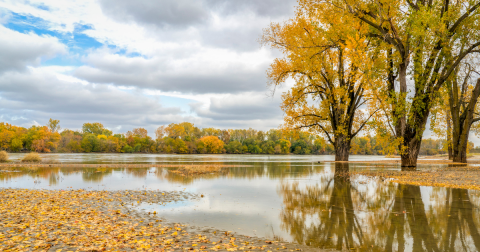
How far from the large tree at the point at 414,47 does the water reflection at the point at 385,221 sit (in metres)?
11.2

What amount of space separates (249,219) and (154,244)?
314 cm

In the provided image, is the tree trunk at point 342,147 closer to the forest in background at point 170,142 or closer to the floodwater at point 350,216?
the floodwater at point 350,216

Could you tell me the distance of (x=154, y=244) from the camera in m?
6.07

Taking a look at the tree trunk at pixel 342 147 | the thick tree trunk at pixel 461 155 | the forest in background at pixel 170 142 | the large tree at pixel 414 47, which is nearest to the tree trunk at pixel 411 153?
the large tree at pixel 414 47

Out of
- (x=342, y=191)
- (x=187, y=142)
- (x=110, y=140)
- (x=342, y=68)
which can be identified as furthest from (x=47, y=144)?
(x=342, y=191)

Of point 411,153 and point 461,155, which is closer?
point 411,153

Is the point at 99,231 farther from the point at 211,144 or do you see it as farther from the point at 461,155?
the point at 211,144

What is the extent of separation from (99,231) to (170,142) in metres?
121

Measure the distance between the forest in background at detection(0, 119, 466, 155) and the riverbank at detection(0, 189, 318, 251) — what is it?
9349 centimetres

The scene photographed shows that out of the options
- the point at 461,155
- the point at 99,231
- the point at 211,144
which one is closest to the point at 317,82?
the point at 461,155

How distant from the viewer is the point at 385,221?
7.84 metres

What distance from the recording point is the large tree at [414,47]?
68.3ft

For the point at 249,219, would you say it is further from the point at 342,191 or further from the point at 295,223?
the point at 342,191

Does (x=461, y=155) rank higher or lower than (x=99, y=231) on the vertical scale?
higher
